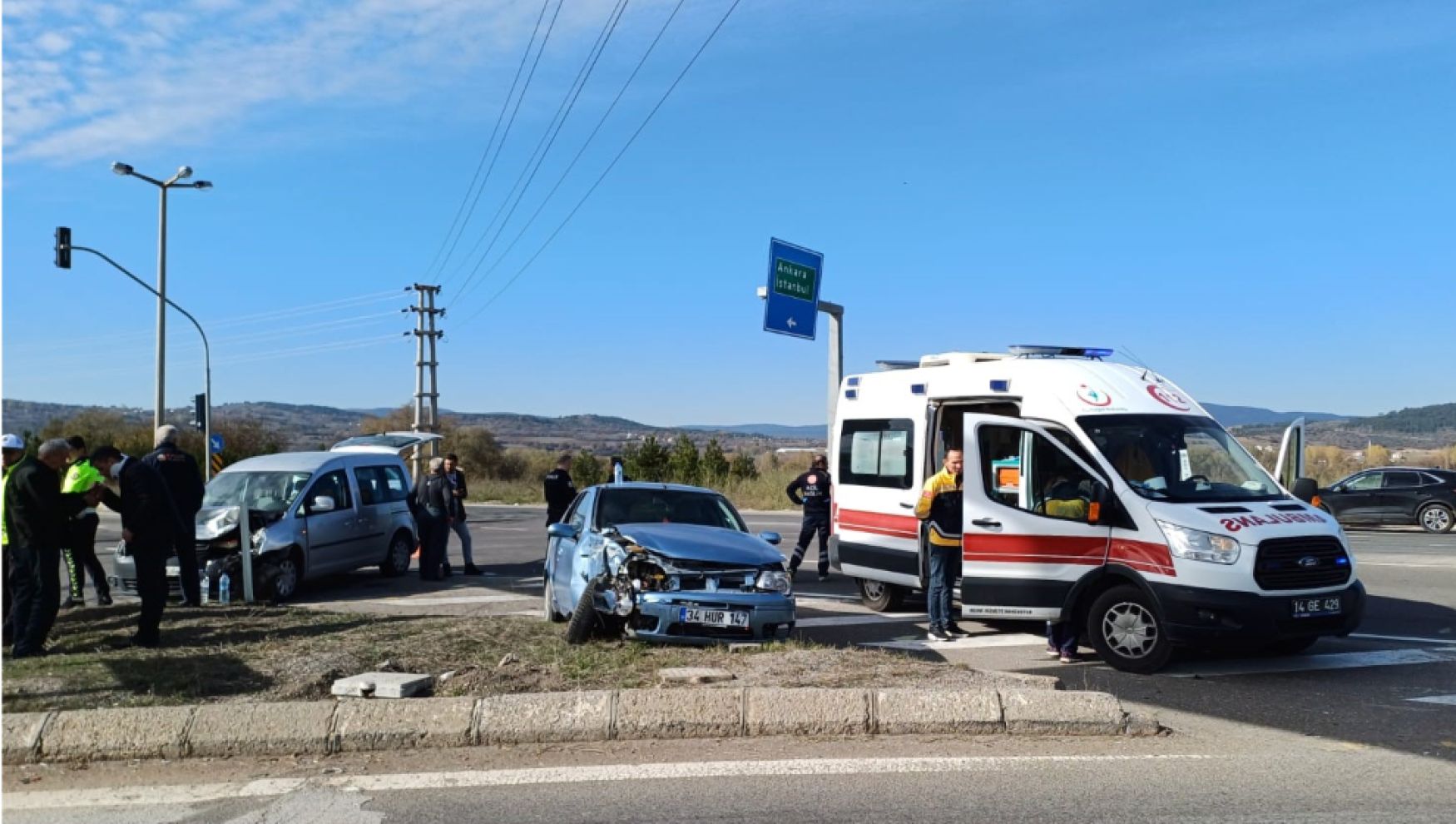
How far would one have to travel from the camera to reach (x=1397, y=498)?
24578mm

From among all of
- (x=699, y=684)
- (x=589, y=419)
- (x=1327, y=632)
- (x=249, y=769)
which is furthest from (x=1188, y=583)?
(x=589, y=419)

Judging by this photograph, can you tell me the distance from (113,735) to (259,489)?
814 centimetres

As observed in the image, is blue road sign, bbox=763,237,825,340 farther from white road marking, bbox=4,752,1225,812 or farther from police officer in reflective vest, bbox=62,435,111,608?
white road marking, bbox=4,752,1225,812

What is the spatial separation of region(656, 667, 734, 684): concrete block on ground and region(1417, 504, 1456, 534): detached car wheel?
2274 cm

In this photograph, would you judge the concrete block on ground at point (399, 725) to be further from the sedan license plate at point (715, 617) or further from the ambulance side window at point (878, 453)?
the ambulance side window at point (878, 453)

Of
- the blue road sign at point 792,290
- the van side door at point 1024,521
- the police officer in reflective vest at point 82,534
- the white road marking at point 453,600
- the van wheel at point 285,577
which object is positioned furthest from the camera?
the blue road sign at point 792,290

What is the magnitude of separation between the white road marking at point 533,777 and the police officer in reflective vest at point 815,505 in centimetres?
904

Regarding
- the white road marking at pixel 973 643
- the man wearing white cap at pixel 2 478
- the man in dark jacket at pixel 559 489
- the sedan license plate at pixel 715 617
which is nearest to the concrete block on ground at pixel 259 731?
the sedan license plate at pixel 715 617

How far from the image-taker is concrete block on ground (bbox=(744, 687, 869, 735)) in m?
6.46

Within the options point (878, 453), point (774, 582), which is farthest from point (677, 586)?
point (878, 453)

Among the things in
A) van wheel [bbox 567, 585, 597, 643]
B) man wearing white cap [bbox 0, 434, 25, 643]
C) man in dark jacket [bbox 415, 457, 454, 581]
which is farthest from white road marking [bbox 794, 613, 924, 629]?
man wearing white cap [bbox 0, 434, 25, 643]

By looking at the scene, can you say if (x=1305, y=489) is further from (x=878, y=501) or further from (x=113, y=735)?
(x=113, y=735)

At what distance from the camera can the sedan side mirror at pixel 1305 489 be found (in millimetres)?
9149

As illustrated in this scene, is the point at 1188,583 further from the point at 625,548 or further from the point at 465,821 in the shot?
the point at 465,821
